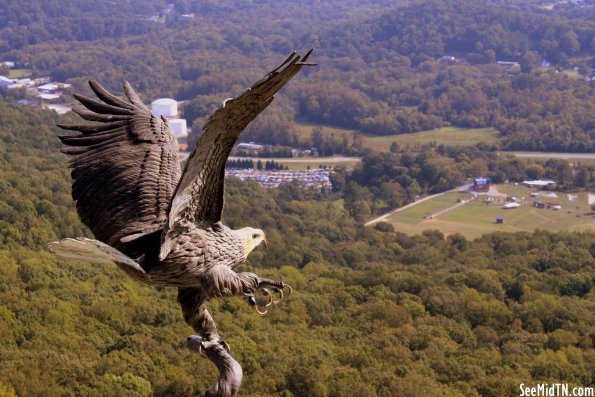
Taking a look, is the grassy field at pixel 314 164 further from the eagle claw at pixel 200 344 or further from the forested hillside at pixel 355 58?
the eagle claw at pixel 200 344

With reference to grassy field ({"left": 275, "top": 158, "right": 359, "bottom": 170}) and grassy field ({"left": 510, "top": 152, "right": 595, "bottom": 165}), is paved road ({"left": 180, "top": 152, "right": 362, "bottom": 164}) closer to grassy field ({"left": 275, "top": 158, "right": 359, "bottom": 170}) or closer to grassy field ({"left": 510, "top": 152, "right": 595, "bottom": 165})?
grassy field ({"left": 275, "top": 158, "right": 359, "bottom": 170})

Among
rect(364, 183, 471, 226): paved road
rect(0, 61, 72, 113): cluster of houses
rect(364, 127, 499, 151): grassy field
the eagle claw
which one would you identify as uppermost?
the eagle claw

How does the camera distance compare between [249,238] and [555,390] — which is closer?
[249,238]

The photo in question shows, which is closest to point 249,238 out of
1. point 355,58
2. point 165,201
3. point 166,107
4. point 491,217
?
point 165,201

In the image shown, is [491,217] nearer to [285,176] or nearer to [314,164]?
[285,176]

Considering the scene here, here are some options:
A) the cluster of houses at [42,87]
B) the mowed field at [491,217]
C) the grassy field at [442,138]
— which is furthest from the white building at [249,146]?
the mowed field at [491,217]

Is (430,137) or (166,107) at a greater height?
(166,107)

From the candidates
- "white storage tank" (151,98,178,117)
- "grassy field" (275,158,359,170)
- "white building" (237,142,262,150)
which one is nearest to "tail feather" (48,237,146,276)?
"grassy field" (275,158,359,170)
